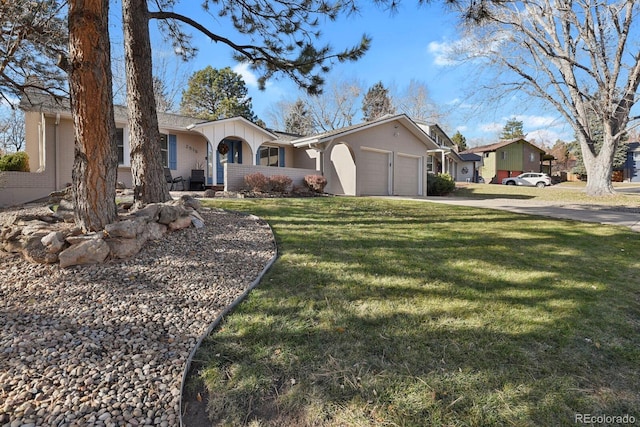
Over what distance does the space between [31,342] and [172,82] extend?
26.9 meters

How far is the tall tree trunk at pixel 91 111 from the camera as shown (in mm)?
3811

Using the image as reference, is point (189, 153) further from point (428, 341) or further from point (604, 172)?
point (604, 172)

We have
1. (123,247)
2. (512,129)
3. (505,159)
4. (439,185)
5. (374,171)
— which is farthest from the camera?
(512,129)

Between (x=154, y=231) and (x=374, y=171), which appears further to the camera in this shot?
(x=374, y=171)

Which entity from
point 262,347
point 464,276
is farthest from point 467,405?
point 464,276

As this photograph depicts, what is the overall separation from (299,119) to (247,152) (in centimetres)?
2013

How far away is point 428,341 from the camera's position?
240 cm

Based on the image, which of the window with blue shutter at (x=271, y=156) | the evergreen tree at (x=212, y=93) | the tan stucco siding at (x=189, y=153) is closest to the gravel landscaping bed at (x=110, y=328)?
the tan stucco siding at (x=189, y=153)

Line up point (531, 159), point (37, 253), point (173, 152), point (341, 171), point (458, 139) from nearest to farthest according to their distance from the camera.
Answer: point (37, 253) < point (173, 152) < point (341, 171) < point (531, 159) < point (458, 139)

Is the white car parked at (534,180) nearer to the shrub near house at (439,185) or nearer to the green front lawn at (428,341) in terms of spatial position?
the shrub near house at (439,185)

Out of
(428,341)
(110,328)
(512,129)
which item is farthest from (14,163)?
(512,129)

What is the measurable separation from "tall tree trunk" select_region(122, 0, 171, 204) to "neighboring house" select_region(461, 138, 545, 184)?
114ft

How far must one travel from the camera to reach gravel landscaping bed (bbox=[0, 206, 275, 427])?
185 centimetres

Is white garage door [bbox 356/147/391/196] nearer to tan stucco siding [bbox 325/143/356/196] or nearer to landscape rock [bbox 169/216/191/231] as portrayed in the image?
tan stucco siding [bbox 325/143/356/196]
